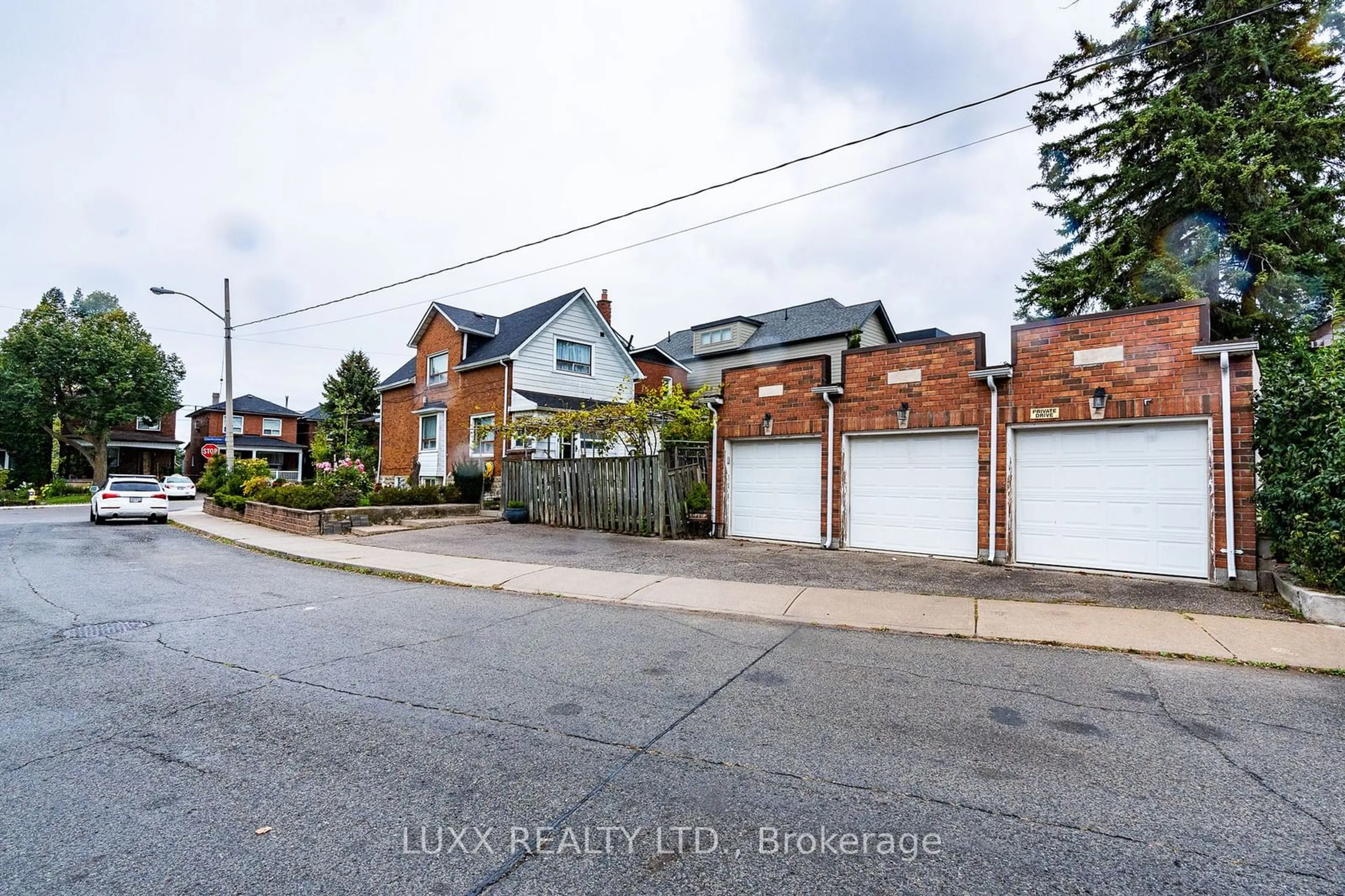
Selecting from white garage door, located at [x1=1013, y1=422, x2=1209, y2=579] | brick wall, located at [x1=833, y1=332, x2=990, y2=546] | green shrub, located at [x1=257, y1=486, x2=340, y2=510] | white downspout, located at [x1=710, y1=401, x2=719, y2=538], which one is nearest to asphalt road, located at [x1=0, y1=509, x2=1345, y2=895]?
white garage door, located at [x1=1013, y1=422, x2=1209, y2=579]

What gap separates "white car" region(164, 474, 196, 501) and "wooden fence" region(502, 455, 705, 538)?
26011 mm

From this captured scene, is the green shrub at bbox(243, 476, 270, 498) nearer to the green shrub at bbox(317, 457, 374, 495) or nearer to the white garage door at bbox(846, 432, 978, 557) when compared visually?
the green shrub at bbox(317, 457, 374, 495)

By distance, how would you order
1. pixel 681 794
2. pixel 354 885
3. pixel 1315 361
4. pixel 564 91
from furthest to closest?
pixel 564 91, pixel 1315 361, pixel 681 794, pixel 354 885

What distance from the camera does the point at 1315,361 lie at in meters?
7.67

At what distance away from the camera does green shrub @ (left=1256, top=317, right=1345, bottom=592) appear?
23.1ft

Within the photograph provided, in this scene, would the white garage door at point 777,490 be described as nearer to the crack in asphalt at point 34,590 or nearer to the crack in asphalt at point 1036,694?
the crack in asphalt at point 1036,694

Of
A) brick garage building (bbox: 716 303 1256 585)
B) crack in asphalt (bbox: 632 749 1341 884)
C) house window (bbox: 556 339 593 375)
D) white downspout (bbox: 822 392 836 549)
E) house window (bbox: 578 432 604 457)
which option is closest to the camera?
crack in asphalt (bbox: 632 749 1341 884)

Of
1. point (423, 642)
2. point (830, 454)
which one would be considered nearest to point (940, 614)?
point (830, 454)

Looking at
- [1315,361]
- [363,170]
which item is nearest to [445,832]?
[1315,361]

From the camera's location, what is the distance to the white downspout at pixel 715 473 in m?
14.0

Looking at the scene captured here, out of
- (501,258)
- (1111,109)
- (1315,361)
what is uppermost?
(1111,109)

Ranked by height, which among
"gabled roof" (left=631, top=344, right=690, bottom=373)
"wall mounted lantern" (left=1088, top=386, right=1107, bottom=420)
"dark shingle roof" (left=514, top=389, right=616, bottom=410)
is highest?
"gabled roof" (left=631, top=344, right=690, bottom=373)

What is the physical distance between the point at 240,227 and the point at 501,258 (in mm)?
10097

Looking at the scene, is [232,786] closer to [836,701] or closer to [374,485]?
[836,701]
